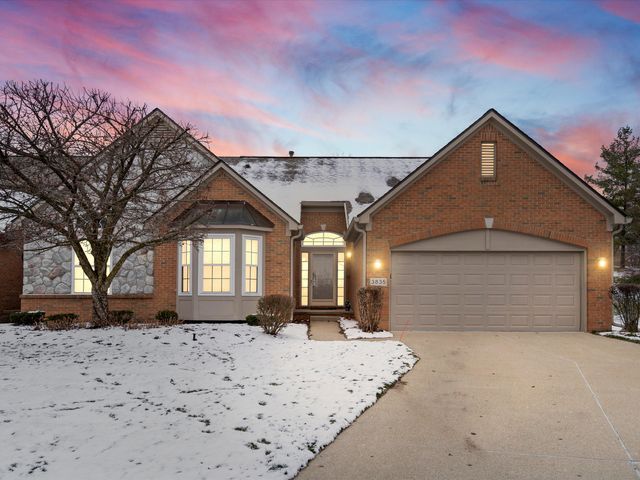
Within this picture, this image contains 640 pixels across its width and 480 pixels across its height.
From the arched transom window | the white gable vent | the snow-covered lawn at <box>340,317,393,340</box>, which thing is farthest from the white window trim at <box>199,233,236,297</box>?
the white gable vent

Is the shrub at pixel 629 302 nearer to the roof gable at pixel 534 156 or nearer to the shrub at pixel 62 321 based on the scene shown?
the roof gable at pixel 534 156

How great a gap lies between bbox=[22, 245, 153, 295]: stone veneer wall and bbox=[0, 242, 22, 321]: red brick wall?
2.18m

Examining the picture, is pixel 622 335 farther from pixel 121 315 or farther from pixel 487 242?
pixel 121 315

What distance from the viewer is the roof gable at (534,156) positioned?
1488 centimetres

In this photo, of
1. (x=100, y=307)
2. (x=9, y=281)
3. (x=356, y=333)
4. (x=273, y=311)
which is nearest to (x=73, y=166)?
(x=100, y=307)

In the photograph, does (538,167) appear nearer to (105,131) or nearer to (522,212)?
(522,212)

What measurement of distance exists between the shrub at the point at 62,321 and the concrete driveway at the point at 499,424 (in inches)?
338

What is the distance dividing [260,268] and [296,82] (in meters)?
7.03

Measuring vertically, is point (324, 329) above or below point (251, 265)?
below

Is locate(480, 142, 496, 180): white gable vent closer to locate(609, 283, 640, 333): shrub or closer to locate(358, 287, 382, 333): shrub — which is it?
locate(358, 287, 382, 333): shrub

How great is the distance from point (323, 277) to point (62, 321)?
1031 cm

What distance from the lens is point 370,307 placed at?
14633mm

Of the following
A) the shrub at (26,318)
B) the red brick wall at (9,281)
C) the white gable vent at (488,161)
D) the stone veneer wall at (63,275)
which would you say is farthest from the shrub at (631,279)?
the red brick wall at (9,281)

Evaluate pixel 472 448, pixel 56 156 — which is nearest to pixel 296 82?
pixel 56 156
